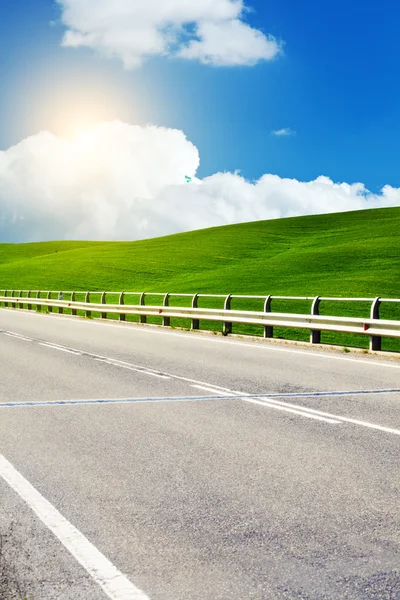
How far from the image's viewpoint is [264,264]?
64188mm

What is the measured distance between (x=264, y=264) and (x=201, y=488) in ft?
193

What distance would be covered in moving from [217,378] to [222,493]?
670 cm

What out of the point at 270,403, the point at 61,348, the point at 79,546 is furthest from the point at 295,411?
the point at 61,348

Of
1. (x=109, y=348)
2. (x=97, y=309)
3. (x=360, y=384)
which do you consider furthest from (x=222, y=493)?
(x=97, y=309)

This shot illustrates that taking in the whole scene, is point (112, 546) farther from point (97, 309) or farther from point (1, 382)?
point (97, 309)

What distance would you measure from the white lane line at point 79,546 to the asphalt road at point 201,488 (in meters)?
0.01

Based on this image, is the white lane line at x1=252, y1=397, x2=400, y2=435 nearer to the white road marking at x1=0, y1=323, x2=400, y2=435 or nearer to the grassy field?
the white road marking at x1=0, y1=323, x2=400, y2=435

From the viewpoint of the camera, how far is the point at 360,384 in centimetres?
1145

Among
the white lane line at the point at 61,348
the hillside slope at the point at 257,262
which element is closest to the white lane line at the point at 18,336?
the white lane line at the point at 61,348

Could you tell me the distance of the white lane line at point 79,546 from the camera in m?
3.79

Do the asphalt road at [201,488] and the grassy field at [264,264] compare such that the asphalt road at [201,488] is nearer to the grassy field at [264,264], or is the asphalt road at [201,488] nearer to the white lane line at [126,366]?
the white lane line at [126,366]

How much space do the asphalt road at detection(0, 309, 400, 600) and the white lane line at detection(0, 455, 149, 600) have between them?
0.5 inches

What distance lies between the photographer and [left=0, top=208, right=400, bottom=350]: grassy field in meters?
46.1

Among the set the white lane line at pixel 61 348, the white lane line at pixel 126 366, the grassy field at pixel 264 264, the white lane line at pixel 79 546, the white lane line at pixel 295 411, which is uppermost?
the grassy field at pixel 264 264
